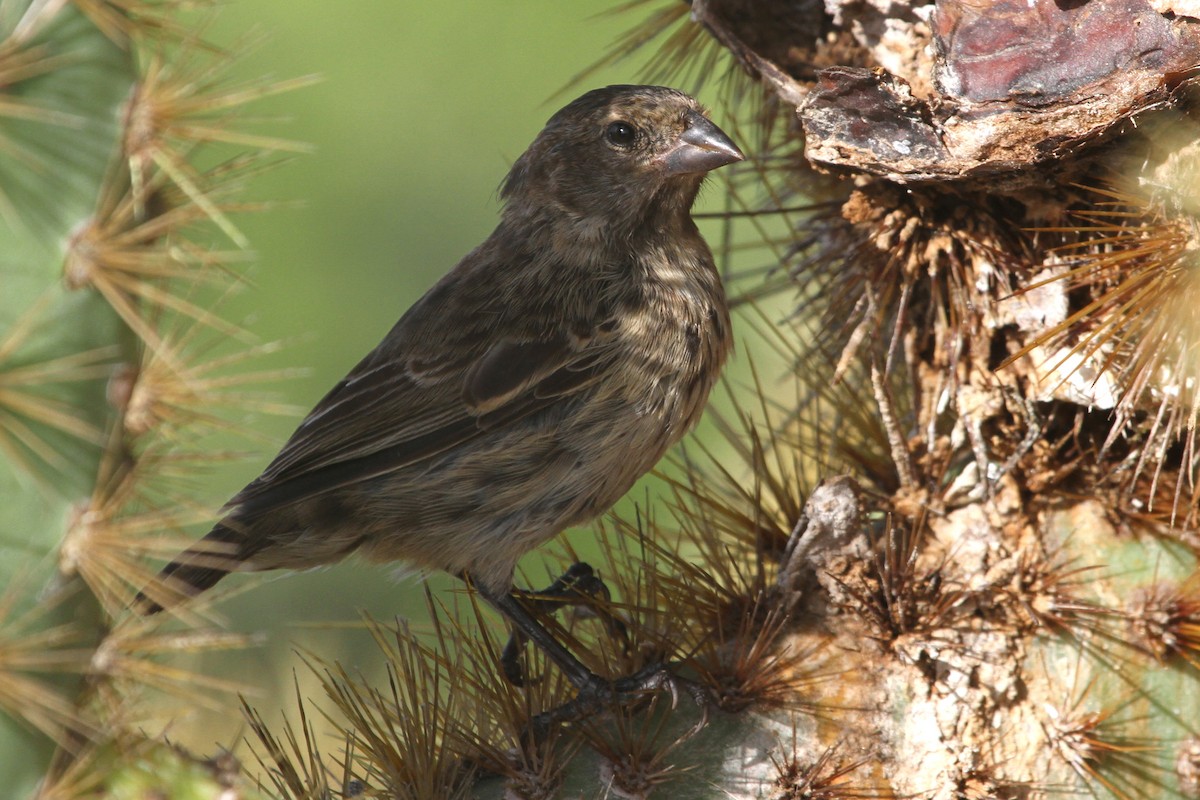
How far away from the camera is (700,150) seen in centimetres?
286

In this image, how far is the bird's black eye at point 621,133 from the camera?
3033 mm

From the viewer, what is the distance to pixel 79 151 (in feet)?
6.72

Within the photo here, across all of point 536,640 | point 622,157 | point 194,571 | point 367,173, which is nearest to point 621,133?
point 622,157

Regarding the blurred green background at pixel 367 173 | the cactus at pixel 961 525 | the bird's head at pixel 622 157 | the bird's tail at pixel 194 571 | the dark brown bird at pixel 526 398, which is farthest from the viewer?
the blurred green background at pixel 367 173

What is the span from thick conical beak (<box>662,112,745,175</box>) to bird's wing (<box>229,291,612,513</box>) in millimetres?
481

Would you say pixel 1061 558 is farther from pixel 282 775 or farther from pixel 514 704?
pixel 282 775

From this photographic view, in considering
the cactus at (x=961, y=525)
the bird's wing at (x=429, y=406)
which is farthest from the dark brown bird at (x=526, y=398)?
the cactus at (x=961, y=525)

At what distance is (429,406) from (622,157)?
2.50 feet

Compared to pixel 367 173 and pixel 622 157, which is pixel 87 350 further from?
pixel 367 173

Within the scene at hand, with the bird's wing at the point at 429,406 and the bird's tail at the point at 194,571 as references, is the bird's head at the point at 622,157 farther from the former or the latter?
the bird's tail at the point at 194,571

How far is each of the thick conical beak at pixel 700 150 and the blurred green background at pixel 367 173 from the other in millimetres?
1568

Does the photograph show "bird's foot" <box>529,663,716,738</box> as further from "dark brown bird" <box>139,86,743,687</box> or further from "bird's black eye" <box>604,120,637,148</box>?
"bird's black eye" <box>604,120,637,148</box>

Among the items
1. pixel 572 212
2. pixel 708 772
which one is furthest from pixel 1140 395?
pixel 572 212

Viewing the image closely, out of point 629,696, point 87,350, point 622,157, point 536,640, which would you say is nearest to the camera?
point 87,350
